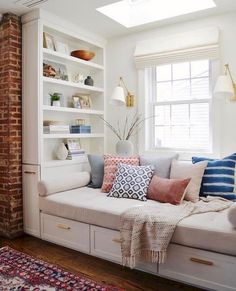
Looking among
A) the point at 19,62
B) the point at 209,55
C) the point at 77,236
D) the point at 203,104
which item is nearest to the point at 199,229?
the point at 77,236

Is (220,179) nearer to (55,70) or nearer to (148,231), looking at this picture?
(148,231)

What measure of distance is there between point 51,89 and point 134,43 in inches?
50.8

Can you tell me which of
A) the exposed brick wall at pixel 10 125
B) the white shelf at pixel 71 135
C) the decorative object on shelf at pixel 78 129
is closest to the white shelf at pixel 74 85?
the exposed brick wall at pixel 10 125

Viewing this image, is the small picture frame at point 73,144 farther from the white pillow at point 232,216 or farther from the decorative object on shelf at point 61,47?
the white pillow at point 232,216

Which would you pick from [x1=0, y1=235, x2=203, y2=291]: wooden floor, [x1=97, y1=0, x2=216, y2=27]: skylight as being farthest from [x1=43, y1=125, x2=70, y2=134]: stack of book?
[x1=97, y1=0, x2=216, y2=27]: skylight

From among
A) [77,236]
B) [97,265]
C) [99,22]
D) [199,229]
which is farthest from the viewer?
[99,22]

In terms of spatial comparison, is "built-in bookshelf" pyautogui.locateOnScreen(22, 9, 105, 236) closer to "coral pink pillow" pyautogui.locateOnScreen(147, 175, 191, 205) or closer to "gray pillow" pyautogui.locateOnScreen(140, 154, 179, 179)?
"gray pillow" pyautogui.locateOnScreen(140, 154, 179, 179)

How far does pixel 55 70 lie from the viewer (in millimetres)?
3676

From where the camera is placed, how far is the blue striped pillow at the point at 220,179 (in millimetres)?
2799

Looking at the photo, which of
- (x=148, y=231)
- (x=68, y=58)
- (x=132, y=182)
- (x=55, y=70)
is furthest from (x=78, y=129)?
(x=148, y=231)

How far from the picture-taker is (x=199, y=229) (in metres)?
2.11

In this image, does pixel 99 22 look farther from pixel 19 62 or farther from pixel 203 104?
pixel 203 104

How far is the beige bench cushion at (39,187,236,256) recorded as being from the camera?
204 cm

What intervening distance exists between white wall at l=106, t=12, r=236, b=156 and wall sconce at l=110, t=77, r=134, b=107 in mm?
71
